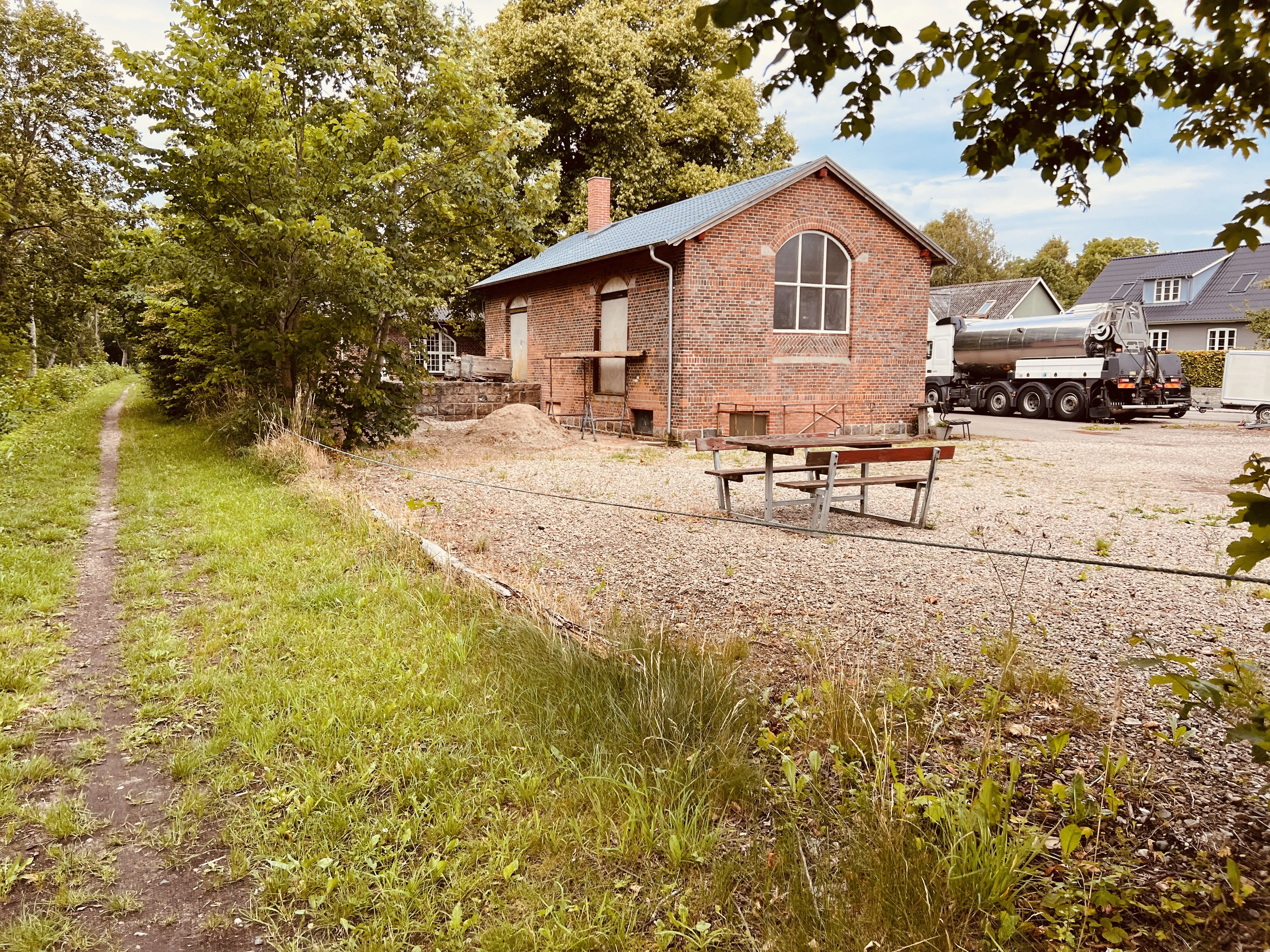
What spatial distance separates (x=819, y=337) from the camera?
58.3 ft

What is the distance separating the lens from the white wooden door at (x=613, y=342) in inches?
720

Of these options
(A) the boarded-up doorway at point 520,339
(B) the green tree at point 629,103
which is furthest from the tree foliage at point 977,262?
(A) the boarded-up doorway at point 520,339

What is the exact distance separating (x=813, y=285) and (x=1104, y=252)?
55208mm

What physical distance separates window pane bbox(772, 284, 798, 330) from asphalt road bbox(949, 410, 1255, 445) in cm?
535

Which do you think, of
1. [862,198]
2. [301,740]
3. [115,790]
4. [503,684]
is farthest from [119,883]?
[862,198]

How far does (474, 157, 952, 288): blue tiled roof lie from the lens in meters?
16.1

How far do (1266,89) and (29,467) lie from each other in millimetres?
12609

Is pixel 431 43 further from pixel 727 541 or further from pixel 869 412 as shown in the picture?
pixel 869 412

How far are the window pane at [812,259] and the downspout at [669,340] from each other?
3.07m

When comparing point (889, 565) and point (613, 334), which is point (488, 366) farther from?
point (889, 565)

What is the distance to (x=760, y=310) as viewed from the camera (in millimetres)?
16906

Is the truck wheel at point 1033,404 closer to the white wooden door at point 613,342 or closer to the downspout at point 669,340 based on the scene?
the white wooden door at point 613,342

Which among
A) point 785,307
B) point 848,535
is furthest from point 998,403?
point 848,535

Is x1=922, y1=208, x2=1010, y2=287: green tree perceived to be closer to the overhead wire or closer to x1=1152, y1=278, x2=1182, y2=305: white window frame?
x1=1152, y1=278, x2=1182, y2=305: white window frame
